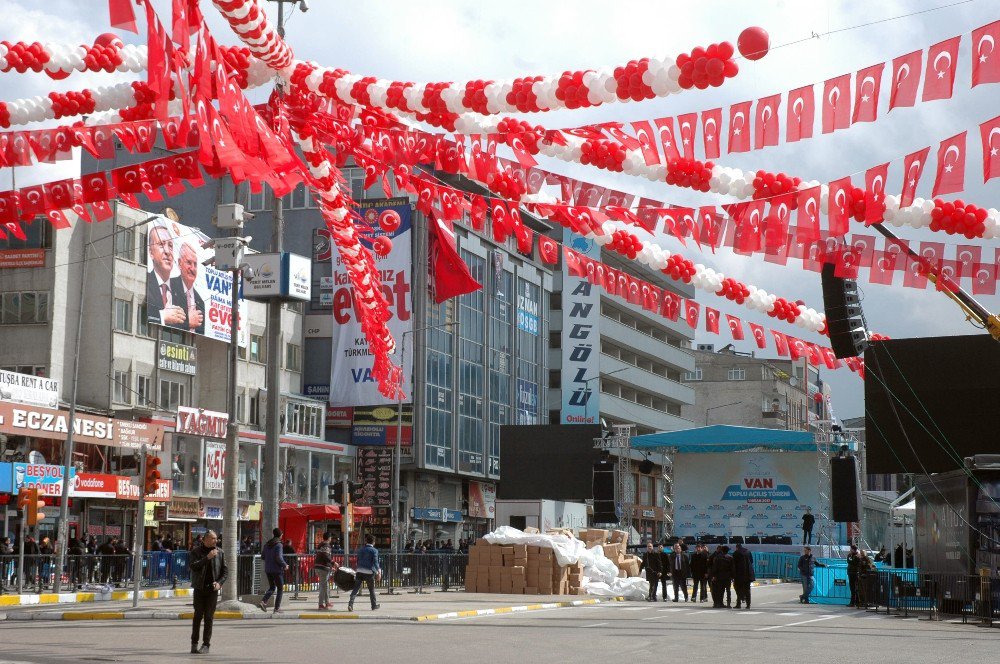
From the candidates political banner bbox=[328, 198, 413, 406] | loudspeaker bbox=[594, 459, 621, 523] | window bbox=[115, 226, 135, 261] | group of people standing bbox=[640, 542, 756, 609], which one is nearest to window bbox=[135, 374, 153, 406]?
window bbox=[115, 226, 135, 261]

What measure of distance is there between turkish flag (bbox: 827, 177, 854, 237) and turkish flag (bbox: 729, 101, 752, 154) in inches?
78.6

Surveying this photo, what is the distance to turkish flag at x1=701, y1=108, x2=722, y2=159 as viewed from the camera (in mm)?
15578

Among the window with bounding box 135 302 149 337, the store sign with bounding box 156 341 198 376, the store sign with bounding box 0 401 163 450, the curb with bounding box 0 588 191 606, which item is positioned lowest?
the curb with bounding box 0 588 191 606

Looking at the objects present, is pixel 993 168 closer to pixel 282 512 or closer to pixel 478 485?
pixel 282 512

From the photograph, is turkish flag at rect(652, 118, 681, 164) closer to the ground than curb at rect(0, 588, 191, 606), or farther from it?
farther from it

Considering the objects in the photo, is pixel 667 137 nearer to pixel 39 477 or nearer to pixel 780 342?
pixel 780 342

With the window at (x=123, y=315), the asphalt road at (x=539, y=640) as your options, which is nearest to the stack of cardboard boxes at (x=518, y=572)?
the asphalt road at (x=539, y=640)

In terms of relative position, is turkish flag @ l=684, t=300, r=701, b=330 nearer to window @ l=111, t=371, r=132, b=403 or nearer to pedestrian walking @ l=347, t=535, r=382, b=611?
pedestrian walking @ l=347, t=535, r=382, b=611

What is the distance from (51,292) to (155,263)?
4.22 m

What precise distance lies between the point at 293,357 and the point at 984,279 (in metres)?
47.4

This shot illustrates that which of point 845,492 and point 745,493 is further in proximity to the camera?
point 745,493

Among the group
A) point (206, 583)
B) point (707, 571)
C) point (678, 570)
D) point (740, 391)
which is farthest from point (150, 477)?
point (740, 391)

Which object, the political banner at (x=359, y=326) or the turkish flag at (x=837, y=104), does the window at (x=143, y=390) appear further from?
the turkish flag at (x=837, y=104)

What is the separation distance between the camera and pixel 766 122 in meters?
14.9
